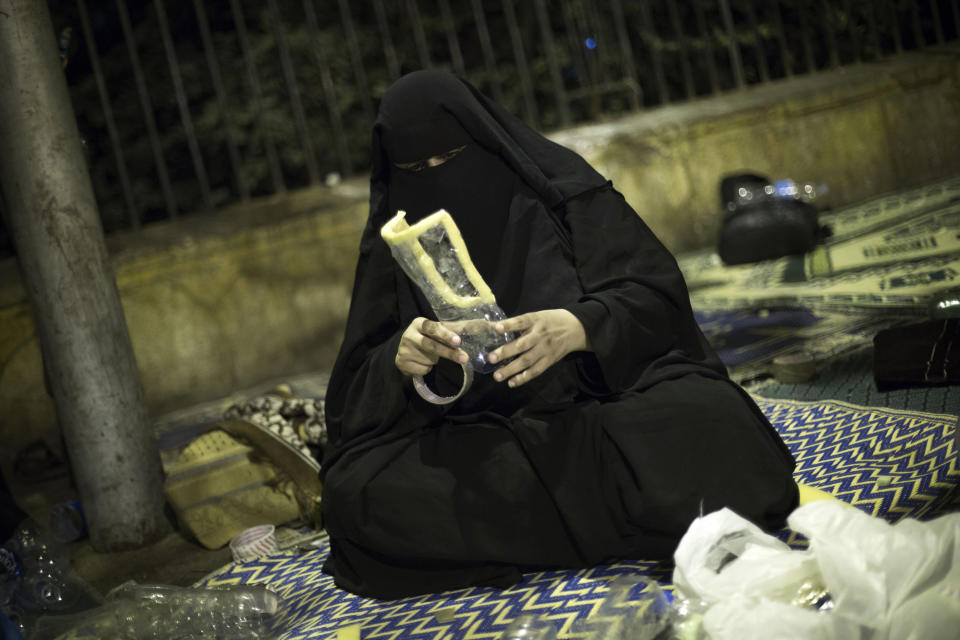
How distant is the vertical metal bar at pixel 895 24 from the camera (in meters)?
6.05

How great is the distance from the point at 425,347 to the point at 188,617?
1002 mm

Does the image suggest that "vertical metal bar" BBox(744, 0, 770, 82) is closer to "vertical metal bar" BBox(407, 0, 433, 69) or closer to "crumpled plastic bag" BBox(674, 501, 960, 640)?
"vertical metal bar" BBox(407, 0, 433, 69)

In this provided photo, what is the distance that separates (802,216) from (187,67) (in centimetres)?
416

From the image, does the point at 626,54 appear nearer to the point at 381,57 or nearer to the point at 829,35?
the point at 829,35

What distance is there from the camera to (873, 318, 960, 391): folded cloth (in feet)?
8.79

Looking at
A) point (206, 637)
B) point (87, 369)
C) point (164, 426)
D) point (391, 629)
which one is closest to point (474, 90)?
point (391, 629)

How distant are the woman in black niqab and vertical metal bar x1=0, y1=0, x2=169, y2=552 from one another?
1170 millimetres

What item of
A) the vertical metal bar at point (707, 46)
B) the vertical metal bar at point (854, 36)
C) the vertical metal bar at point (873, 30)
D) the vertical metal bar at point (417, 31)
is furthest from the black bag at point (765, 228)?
the vertical metal bar at point (417, 31)

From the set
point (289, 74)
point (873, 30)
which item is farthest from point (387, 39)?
point (873, 30)

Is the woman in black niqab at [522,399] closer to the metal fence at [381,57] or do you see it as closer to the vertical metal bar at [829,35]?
Result: the metal fence at [381,57]

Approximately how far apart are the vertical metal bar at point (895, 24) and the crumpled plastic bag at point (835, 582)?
540cm

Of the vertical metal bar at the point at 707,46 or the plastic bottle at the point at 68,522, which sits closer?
the plastic bottle at the point at 68,522

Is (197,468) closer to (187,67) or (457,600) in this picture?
(457,600)

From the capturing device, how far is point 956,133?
233 inches
